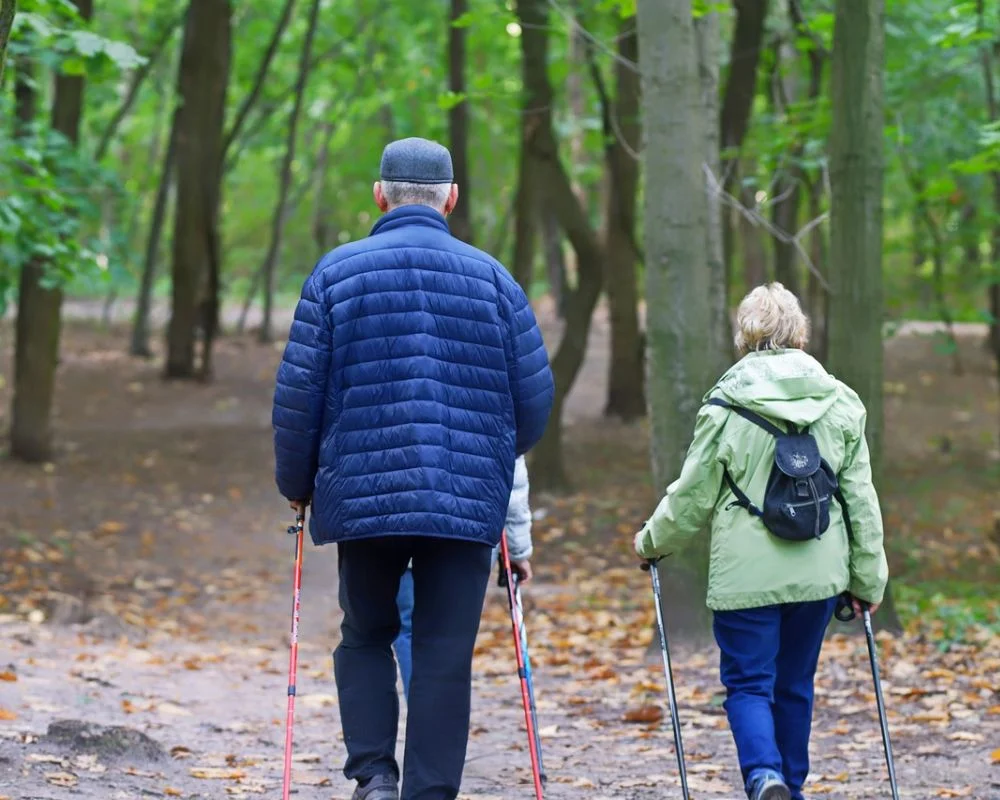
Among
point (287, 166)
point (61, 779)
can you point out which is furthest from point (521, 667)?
point (287, 166)

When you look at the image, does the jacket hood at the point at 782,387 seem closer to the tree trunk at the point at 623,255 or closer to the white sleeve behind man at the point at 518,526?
the white sleeve behind man at the point at 518,526

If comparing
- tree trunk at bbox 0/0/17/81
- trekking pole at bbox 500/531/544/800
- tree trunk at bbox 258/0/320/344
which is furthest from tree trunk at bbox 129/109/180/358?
trekking pole at bbox 500/531/544/800

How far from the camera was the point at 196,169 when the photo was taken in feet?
66.7

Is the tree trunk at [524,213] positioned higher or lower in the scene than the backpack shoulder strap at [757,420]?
higher

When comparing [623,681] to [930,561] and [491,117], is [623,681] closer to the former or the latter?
[930,561]

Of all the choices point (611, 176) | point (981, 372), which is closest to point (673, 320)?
point (611, 176)

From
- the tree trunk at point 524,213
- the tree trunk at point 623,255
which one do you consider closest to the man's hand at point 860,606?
the tree trunk at point 623,255

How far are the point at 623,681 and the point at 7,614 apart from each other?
15.5 feet

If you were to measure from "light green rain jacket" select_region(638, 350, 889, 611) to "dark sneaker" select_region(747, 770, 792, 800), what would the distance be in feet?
1.68

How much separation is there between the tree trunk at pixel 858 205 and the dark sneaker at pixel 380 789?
4452 millimetres

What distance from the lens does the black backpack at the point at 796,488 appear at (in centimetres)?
424

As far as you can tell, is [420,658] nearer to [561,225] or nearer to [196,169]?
[561,225]

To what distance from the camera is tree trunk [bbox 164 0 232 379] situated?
19.8m

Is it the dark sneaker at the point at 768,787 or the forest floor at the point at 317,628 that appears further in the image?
the forest floor at the point at 317,628
